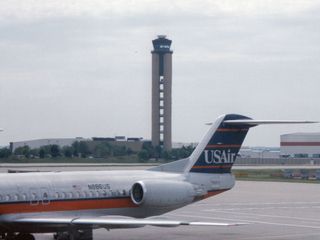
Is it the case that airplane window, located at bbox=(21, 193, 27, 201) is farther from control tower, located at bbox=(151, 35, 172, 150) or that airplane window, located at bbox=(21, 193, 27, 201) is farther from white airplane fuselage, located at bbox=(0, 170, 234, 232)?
control tower, located at bbox=(151, 35, 172, 150)

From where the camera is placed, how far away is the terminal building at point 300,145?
160250 mm

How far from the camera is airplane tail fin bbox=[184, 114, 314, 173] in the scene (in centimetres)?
3059

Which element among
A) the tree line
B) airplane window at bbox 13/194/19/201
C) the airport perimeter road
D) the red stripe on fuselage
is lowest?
the airport perimeter road

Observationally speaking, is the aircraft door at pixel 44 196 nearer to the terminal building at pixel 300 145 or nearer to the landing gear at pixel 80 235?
the landing gear at pixel 80 235

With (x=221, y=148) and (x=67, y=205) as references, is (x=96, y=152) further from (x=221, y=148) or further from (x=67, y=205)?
(x=67, y=205)

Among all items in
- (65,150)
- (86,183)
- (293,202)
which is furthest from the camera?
(65,150)

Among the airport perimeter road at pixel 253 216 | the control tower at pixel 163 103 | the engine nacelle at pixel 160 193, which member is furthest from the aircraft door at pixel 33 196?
the control tower at pixel 163 103

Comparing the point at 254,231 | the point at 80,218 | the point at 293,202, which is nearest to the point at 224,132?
the point at 254,231

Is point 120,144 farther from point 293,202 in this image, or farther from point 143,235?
point 143,235

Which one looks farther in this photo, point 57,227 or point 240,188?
point 240,188

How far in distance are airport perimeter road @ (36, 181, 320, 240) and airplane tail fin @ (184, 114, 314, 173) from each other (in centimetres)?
245

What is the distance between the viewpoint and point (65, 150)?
120 m

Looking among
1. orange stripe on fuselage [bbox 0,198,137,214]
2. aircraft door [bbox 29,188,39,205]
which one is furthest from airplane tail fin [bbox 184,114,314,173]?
aircraft door [bbox 29,188,39,205]

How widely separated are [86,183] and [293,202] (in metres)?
21.0
